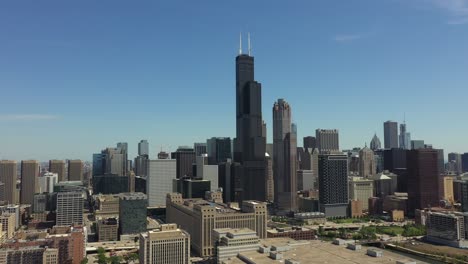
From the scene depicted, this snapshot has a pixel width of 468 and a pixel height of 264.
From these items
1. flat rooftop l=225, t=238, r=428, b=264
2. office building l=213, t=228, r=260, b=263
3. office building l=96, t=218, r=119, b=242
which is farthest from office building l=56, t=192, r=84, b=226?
flat rooftop l=225, t=238, r=428, b=264

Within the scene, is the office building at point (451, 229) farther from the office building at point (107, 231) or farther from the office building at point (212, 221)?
the office building at point (107, 231)

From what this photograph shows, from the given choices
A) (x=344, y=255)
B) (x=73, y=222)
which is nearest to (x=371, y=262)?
(x=344, y=255)

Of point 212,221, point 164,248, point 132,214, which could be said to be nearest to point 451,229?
point 212,221

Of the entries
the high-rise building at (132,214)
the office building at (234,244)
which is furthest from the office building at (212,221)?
the high-rise building at (132,214)

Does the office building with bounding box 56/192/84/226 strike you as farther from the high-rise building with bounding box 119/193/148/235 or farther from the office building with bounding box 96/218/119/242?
the high-rise building with bounding box 119/193/148/235

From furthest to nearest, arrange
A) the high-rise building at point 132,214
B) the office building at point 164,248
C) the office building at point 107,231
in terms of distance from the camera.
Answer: the high-rise building at point 132,214 → the office building at point 107,231 → the office building at point 164,248

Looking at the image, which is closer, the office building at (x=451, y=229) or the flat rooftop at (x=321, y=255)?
the flat rooftop at (x=321, y=255)

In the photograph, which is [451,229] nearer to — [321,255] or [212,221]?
[321,255]
